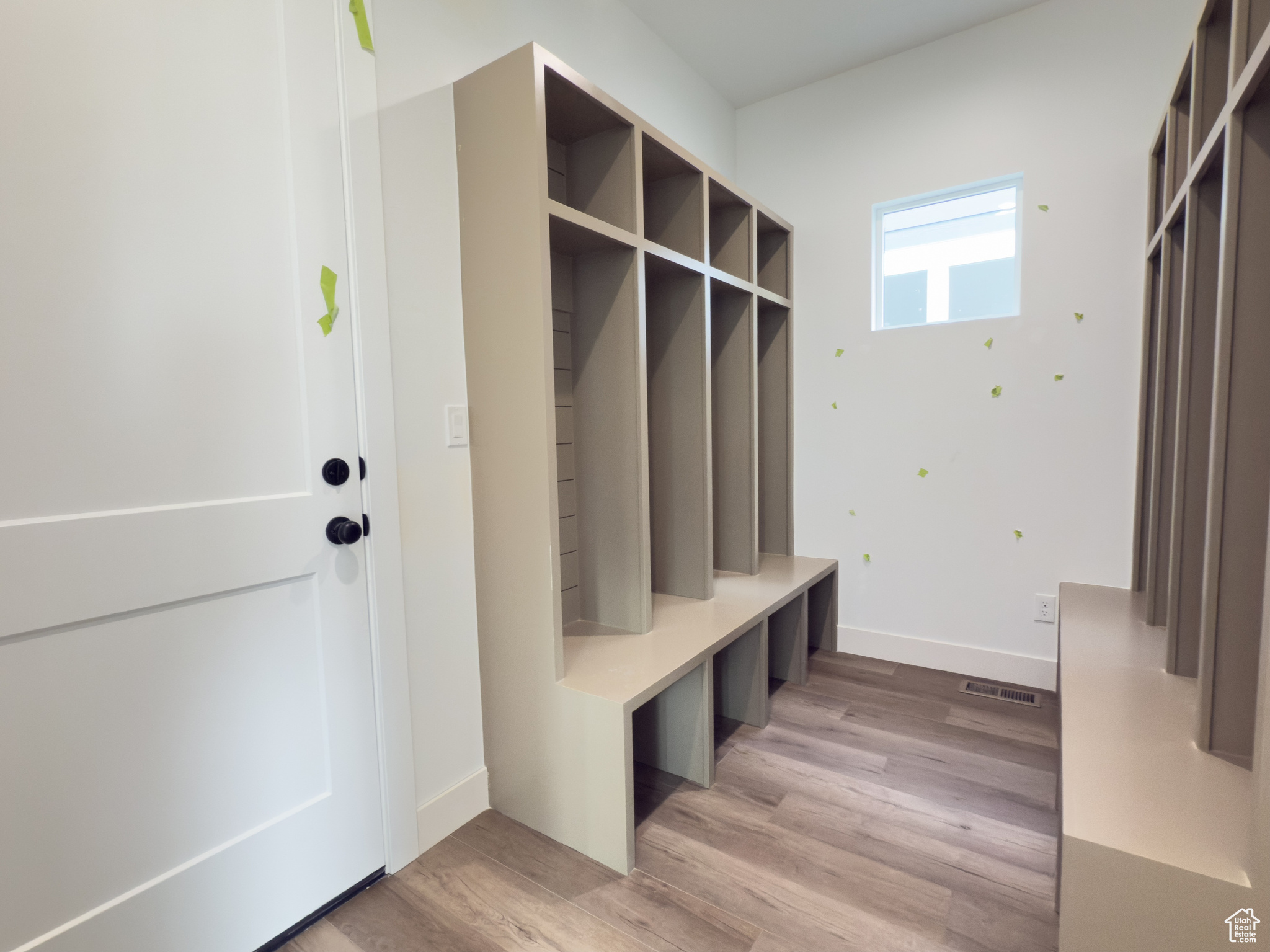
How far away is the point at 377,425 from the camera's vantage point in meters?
1.50

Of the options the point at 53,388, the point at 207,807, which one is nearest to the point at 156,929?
the point at 207,807

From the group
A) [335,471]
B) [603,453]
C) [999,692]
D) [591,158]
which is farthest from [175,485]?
[999,692]

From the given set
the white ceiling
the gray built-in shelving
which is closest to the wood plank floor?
the gray built-in shelving

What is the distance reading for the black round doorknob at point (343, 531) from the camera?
4.66ft

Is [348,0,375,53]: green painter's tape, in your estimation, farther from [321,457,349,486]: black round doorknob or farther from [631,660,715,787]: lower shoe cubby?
[631,660,715,787]: lower shoe cubby

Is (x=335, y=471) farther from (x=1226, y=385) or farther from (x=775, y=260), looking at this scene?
(x=775, y=260)

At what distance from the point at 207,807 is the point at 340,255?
1.19 meters

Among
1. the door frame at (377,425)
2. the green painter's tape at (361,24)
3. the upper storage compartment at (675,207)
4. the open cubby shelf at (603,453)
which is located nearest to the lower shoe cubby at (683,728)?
the open cubby shelf at (603,453)

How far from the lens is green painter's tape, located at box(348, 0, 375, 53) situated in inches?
56.3

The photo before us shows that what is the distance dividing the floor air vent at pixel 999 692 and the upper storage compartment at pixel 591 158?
7.20 feet

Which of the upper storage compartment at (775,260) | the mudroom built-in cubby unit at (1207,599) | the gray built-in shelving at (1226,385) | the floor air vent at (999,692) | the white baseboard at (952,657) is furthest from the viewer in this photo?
the upper storage compartment at (775,260)

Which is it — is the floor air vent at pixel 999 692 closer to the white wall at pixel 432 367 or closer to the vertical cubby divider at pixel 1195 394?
the vertical cubby divider at pixel 1195 394

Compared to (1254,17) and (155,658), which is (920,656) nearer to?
(1254,17)

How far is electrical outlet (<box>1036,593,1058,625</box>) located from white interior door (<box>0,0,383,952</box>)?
2.46 meters
